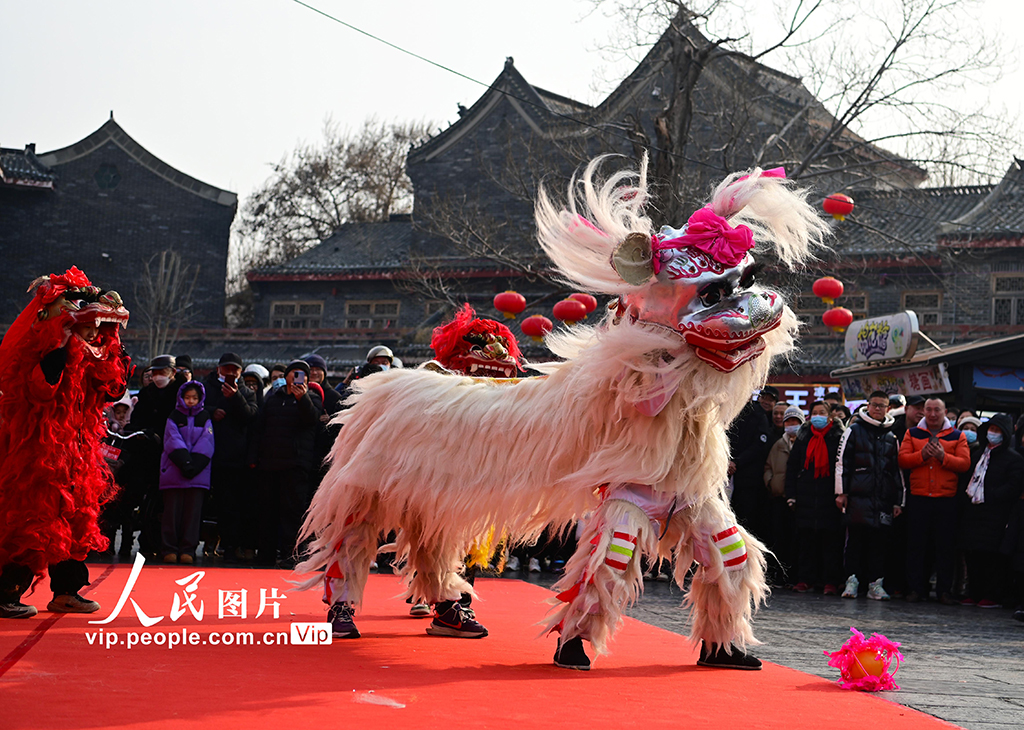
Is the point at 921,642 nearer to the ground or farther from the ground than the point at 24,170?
nearer to the ground

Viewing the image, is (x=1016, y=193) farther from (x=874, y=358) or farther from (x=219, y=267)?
(x=219, y=267)

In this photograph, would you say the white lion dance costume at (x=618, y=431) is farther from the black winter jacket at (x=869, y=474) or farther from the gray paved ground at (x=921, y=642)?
the black winter jacket at (x=869, y=474)

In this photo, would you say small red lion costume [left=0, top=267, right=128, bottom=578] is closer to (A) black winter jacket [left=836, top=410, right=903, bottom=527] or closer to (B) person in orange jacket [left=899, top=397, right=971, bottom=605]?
(A) black winter jacket [left=836, top=410, right=903, bottom=527]

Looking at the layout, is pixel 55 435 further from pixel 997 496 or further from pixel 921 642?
pixel 997 496

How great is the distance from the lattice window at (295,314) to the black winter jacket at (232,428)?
62.5 feet

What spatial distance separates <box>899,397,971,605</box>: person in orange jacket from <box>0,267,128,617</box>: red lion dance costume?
22.8 ft

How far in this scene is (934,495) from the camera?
9.64 meters

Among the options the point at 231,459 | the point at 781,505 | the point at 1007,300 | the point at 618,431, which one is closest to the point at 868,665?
the point at 618,431

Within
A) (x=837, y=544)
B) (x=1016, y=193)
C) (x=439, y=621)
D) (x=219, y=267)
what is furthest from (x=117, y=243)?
(x=439, y=621)

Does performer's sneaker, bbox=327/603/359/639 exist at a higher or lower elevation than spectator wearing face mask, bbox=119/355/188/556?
lower

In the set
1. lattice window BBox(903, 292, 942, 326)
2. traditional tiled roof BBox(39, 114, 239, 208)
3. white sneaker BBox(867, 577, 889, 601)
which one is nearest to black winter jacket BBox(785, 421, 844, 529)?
white sneaker BBox(867, 577, 889, 601)

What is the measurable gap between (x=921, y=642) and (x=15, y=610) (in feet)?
16.6

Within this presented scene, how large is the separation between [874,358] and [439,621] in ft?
36.4

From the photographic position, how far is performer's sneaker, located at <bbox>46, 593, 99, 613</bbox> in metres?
5.52
